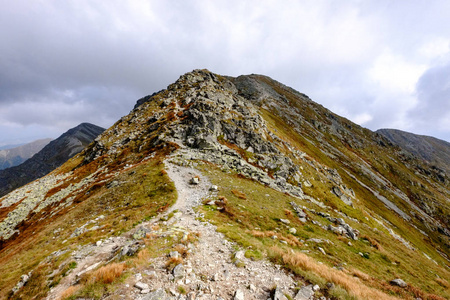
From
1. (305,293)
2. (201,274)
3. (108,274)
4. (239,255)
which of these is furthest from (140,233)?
(305,293)

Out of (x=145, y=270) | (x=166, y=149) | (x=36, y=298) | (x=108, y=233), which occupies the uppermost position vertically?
(x=166, y=149)

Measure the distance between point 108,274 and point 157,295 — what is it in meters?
3.02

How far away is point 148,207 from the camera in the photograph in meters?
24.2

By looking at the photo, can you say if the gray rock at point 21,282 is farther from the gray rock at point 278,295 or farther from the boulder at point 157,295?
the gray rock at point 278,295

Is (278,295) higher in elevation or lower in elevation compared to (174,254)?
higher

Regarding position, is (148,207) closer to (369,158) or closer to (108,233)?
(108,233)

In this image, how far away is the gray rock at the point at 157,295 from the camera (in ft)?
29.1

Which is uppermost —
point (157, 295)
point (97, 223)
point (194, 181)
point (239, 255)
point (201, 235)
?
point (194, 181)

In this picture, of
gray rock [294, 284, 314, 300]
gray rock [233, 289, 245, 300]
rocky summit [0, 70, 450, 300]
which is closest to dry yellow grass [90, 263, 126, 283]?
rocky summit [0, 70, 450, 300]

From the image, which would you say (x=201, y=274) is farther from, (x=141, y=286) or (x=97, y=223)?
(x=97, y=223)

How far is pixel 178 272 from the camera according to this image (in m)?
10.7

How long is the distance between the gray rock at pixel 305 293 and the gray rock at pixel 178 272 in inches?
243

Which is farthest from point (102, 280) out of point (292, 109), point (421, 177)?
point (421, 177)

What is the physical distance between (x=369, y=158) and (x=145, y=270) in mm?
203153
